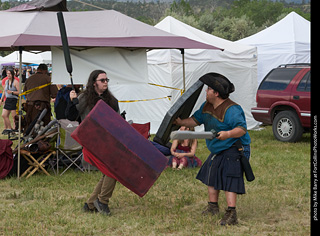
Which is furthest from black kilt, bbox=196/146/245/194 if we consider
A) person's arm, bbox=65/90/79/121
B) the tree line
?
the tree line

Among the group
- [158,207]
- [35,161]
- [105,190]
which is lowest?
[158,207]

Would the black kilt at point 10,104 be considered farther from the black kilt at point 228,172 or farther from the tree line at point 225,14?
the black kilt at point 228,172

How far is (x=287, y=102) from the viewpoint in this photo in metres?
12.0

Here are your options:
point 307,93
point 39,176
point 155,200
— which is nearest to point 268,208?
point 155,200

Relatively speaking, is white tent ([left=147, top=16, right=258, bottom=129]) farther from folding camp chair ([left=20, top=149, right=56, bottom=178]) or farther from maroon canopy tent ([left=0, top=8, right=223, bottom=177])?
folding camp chair ([left=20, top=149, right=56, bottom=178])

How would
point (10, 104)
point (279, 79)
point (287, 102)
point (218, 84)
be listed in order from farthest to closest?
point (10, 104) < point (279, 79) < point (287, 102) < point (218, 84)

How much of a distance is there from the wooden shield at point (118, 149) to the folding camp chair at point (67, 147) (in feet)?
9.87

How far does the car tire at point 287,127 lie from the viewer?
469 inches

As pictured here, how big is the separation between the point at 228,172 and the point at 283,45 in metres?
12.6

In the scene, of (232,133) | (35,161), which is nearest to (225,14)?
(35,161)

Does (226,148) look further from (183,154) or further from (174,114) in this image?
(183,154)

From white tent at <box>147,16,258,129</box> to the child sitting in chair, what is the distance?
4.26 m

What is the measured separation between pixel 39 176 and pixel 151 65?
611 cm

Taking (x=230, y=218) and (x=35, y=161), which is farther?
(x=35, y=161)
